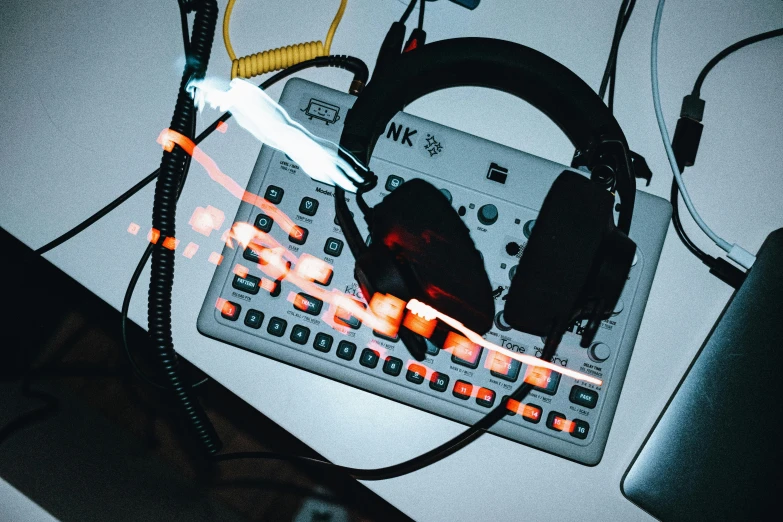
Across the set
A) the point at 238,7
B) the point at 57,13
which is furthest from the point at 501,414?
the point at 57,13

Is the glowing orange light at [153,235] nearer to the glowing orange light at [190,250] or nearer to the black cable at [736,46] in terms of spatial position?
the glowing orange light at [190,250]

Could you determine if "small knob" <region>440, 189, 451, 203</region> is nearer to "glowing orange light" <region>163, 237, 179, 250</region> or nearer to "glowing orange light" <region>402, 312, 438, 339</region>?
"glowing orange light" <region>402, 312, 438, 339</region>

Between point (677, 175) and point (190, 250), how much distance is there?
0.53m

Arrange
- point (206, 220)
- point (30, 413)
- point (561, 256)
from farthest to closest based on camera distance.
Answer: point (30, 413) < point (206, 220) < point (561, 256)

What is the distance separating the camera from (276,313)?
0.45 meters

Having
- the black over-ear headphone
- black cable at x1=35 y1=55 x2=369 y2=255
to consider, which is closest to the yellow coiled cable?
black cable at x1=35 y1=55 x2=369 y2=255

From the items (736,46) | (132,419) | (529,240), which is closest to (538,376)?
(529,240)

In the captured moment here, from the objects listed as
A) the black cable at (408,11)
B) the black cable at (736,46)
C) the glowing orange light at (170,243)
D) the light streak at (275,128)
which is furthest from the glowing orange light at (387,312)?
the black cable at (736,46)

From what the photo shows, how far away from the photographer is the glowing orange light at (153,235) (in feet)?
1.57

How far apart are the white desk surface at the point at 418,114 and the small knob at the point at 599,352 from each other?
71 mm

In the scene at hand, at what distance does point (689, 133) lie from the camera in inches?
21.1

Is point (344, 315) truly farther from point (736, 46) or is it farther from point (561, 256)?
Answer: point (736, 46)

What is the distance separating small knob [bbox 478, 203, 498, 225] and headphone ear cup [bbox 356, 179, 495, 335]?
0.16 ft

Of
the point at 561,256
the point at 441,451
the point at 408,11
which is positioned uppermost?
the point at 408,11
